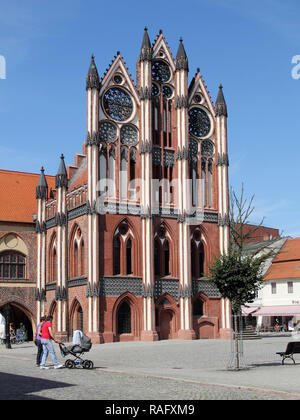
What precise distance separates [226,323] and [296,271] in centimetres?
2184

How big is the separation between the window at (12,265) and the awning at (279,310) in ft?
93.1

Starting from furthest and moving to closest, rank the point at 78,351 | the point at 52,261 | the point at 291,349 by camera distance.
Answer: the point at 52,261 → the point at 291,349 → the point at 78,351

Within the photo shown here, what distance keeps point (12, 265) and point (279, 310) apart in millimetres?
29968

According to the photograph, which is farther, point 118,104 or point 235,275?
point 118,104

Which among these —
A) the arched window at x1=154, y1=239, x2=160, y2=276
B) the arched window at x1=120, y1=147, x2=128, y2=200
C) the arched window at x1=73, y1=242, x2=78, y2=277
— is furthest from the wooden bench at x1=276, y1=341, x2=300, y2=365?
the arched window at x1=73, y1=242, x2=78, y2=277

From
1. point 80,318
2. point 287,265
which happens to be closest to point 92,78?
point 80,318

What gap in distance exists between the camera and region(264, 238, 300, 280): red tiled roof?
214ft

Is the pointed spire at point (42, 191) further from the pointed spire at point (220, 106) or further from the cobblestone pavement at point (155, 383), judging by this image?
the cobblestone pavement at point (155, 383)

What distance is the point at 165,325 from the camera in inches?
1705

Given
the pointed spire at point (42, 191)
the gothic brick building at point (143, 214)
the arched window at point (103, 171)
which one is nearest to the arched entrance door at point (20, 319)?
the gothic brick building at point (143, 214)

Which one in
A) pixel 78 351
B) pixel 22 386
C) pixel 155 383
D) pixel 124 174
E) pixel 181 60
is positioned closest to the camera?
pixel 22 386

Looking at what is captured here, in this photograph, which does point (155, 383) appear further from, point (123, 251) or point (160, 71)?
point (160, 71)

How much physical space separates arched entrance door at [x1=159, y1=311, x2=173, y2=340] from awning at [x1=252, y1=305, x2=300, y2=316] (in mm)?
22857
